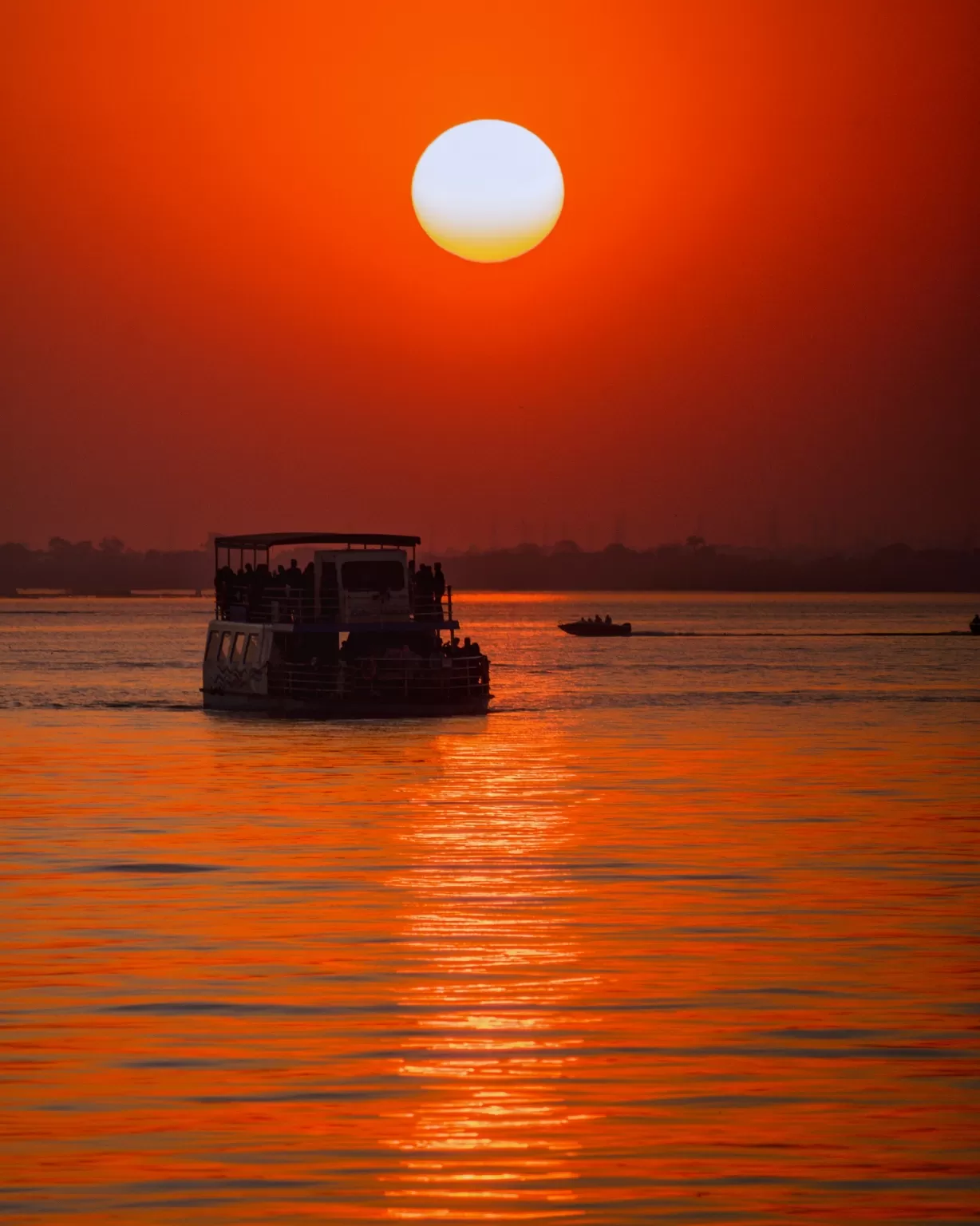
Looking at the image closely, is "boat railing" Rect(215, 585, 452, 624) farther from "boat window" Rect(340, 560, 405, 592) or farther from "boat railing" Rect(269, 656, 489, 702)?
"boat railing" Rect(269, 656, 489, 702)

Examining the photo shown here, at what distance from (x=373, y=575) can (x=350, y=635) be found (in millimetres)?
3054

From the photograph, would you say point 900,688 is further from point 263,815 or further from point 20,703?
point 263,815

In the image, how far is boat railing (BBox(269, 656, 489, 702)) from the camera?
67.9m

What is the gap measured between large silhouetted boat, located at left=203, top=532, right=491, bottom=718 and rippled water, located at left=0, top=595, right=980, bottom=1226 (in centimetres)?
1813

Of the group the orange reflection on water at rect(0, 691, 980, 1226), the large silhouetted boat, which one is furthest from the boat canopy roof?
the orange reflection on water at rect(0, 691, 980, 1226)

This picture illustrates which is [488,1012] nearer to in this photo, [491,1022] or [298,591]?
[491,1022]

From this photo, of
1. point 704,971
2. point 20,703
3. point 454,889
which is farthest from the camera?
point 20,703

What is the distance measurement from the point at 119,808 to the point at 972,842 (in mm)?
17182

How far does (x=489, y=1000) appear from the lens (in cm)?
1961

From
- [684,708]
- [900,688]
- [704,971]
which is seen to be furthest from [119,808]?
[900,688]

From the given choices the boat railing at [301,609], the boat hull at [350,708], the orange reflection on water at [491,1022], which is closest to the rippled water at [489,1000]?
the orange reflection on water at [491,1022]

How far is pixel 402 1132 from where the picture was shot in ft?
47.6

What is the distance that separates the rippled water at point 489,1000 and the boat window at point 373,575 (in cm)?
1841

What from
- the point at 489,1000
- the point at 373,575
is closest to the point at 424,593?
the point at 373,575
